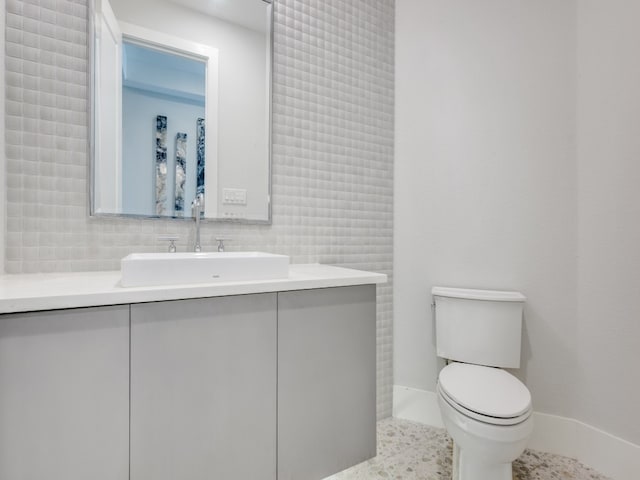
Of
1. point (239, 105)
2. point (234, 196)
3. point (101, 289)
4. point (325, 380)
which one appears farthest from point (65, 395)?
point (239, 105)

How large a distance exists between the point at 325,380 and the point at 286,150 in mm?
1106

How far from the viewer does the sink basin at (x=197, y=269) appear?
99 centimetres

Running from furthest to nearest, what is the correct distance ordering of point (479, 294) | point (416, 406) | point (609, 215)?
point (416, 406) → point (479, 294) → point (609, 215)

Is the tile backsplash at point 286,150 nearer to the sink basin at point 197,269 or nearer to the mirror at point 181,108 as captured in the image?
the mirror at point 181,108

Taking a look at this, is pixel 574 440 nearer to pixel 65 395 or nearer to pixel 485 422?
pixel 485 422

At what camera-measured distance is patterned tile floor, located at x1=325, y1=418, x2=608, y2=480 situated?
152cm

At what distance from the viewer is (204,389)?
1045 mm

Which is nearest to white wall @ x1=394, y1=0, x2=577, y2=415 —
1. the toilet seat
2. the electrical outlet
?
the toilet seat

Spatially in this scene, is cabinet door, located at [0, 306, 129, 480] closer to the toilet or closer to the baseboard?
the toilet

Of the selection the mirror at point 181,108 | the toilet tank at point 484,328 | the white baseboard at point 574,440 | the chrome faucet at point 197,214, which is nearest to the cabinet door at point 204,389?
the chrome faucet at point 197,214

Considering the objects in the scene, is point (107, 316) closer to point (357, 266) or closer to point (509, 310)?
point (357, 266)

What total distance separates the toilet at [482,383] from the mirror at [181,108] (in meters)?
1.09

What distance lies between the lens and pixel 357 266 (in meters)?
1.96

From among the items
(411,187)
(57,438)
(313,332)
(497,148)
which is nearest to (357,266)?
(411,187)
